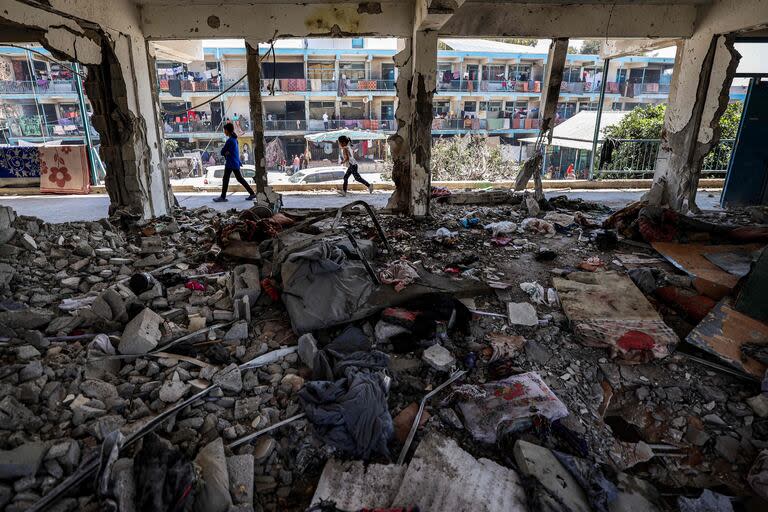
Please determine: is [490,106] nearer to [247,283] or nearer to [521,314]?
[521,314]

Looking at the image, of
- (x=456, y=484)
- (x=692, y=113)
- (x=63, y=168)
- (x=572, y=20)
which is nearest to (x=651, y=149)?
(x=692, y=113)

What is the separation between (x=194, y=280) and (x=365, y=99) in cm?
1919

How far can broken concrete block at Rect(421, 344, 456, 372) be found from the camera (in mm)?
3244

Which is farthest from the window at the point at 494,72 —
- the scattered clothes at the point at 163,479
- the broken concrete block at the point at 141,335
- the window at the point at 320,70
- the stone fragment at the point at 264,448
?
the scattered clothes at the point at 163,479

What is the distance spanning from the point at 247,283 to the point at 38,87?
2204 centimetres

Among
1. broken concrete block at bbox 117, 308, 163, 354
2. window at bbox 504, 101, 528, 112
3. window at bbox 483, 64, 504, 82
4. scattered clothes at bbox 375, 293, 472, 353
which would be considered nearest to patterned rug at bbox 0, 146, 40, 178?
broken concrete block at bbox 117, 308, 163, 354

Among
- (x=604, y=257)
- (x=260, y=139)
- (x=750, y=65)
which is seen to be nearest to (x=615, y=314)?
(x=604, y=257)

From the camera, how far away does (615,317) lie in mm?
3787

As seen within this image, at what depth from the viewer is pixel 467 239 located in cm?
609

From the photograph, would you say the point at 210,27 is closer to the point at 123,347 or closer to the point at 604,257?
the point at 123,347

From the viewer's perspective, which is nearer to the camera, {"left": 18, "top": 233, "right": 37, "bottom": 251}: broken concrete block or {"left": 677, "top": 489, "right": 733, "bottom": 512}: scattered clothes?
{"left": 677, "top": 489, "right": 733, "bottom": 512}: scattered clothes

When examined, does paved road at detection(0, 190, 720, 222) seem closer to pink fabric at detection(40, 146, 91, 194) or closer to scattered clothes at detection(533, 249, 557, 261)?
pink fabric at detection(40, 146, 91, 194)

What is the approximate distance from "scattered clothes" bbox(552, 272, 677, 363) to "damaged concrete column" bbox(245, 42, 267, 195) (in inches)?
199

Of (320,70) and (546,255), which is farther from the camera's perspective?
(320,70)
